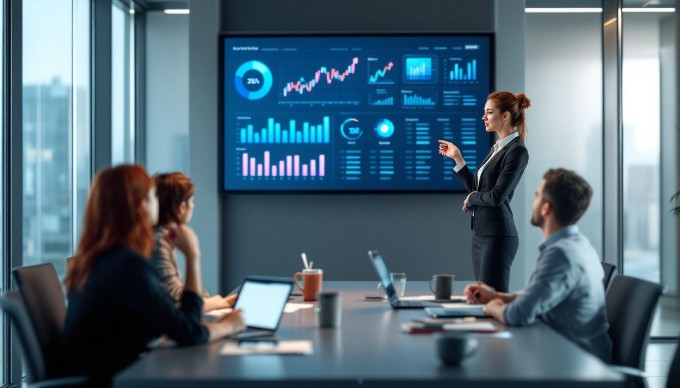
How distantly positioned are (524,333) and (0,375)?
3271 millimetres

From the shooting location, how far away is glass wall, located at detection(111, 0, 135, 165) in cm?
639

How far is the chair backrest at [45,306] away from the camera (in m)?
2.58

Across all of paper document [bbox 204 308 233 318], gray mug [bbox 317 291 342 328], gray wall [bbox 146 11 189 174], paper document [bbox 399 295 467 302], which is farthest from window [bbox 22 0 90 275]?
gray mug [bbox 317 291 342 328]

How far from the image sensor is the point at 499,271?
14.1 ft

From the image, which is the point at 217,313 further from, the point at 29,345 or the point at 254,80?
the point at 254,80

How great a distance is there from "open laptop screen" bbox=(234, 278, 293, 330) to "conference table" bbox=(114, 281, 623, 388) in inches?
2.4

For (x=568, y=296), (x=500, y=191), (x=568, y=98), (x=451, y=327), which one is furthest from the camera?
(x=568, y=98)

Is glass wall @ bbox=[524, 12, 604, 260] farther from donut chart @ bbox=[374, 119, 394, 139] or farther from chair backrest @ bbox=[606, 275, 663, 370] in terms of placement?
chair backrest @ bbox=[606, 275, 663, 370]

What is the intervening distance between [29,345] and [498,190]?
100 inches

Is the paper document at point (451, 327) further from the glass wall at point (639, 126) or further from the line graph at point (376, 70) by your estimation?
the glass wall at point (639, 126)

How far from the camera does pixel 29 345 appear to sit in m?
2.39

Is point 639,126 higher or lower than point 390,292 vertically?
higher

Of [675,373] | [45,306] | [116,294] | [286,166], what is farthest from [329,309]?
[286,166]

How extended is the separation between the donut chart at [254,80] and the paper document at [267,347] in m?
3.55
